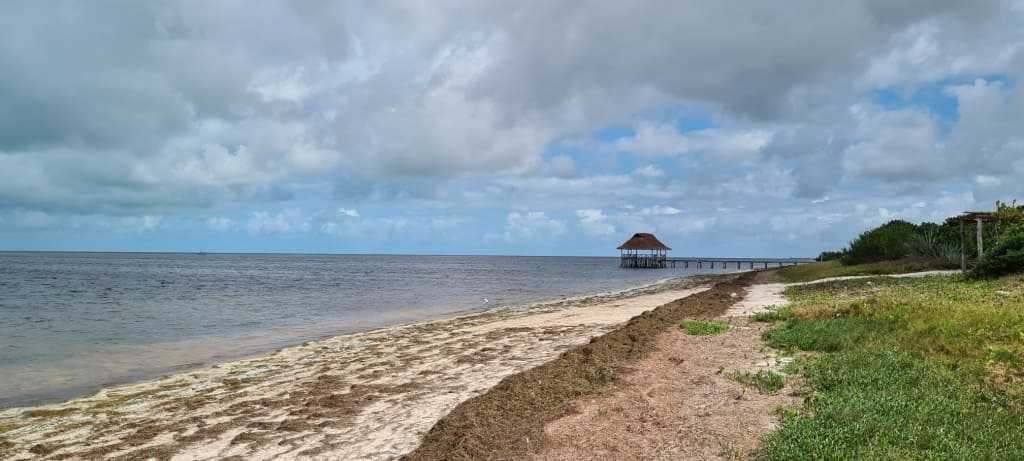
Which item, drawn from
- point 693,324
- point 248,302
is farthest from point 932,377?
point 248,302

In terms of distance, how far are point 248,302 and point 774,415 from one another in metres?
30.6

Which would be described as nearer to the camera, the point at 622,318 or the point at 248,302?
the point at 622,318

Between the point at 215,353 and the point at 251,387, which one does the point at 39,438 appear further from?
the point at 215,353

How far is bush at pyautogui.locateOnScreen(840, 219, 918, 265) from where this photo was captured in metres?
35.7

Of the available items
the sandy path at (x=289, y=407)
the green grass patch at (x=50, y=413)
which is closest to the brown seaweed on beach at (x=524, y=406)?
the sandy path at (x=289, y=407)

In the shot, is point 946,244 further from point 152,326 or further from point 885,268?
point 152,326

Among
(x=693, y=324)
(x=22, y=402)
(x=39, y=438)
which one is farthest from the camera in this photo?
(x=693, y=324)

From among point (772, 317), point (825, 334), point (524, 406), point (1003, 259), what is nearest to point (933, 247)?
point (1003, 259)

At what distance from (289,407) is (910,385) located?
8058mm

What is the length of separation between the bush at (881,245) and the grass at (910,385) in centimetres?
2673

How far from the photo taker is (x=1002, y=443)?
4820mm

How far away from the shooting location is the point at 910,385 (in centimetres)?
677

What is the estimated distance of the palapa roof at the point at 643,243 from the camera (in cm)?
9244

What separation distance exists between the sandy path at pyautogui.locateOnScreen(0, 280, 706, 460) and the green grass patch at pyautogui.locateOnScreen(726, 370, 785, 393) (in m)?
3.80
